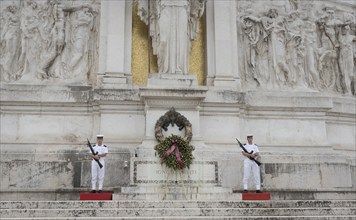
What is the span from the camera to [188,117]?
1584 centimetres

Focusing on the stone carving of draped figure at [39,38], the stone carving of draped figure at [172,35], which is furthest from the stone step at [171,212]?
the stone carving of draped figure at [39,38]

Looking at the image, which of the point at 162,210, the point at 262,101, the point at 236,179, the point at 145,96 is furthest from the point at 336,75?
the point at 162,210

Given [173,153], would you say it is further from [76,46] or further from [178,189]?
[76,46]

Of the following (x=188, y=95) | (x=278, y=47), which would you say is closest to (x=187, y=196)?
(x=188, y=95)

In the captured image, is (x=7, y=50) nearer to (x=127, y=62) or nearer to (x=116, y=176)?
(x=127, y=62)

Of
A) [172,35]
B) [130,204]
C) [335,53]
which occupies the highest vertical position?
[335,53]

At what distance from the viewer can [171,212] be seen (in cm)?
1056

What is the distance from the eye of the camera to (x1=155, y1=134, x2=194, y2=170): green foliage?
1419 cm

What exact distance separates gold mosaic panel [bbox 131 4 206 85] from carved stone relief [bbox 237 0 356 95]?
164 cm

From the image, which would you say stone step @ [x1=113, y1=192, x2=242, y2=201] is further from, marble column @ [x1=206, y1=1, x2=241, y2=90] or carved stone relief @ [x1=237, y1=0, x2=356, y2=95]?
carved stone relief @ [x1=237, y1=0, x2=356, y2=95]

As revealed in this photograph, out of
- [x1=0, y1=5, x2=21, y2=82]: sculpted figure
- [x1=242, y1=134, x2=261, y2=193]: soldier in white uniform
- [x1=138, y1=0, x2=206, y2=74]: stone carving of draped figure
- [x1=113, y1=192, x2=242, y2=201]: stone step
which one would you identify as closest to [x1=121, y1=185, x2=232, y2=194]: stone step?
[x1=113, y1=192, x2=242, y2=201]: stone step

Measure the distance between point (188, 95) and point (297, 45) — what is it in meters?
5.88

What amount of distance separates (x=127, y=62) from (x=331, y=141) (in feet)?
28.1

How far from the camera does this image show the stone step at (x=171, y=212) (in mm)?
10312
